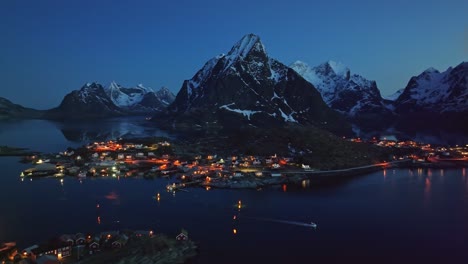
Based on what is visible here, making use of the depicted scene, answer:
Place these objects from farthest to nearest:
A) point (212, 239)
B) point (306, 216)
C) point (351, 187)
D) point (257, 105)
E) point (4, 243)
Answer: point (257, 105) < point (351, 187) < point (306, 216) < point (212, 239) < point (4, 243)

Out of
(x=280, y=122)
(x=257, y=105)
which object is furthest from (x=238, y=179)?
(x=257, y=105)

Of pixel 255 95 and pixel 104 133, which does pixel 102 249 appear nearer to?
pixel 104 133

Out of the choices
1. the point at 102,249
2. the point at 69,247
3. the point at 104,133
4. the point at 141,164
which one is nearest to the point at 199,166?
Answer: the point at 141,164

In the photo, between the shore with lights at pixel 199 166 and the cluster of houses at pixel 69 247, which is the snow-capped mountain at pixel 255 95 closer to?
the shore with lights at pixel 199 166

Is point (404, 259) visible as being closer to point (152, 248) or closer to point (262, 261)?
point (262, 261)

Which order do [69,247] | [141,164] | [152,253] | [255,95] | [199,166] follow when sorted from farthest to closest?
[255,95] → [141,164] → [199,166] → [69,247] → [152,253]

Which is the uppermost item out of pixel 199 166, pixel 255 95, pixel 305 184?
pixel 255 95

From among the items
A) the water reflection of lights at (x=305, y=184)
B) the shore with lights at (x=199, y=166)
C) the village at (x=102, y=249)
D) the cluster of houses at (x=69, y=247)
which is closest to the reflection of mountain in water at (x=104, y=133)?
the shore with lights at (x=199, y=166)

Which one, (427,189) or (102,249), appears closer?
(102,249)
